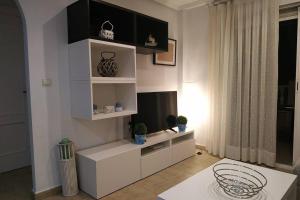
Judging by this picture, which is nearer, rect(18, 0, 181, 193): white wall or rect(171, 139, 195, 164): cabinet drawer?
rect(18, 0, 181, 193): white wall

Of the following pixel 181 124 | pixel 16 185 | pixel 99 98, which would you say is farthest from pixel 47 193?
pixel 181 124

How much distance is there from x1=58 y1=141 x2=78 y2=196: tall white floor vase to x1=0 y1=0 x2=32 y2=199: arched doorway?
792 mm

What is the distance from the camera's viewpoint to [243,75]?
123 inches

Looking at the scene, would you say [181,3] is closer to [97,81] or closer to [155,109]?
[155,109]

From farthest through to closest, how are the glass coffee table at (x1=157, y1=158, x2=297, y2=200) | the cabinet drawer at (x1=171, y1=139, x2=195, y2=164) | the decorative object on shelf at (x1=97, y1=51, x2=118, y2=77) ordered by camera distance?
the cabinet drawer at (x1=171, y1=139, x2=195, y2=164) < the decorative object on shelf at (x1=97, y1=51, x2=118, y2=77) < the glass coffee table at (x1=157, y1=158, x2=297, y2=200)

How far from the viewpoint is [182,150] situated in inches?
130

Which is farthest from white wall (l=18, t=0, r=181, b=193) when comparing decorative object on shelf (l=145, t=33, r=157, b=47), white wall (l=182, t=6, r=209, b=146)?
white wall (l=182, t=6, r=209, b=146)

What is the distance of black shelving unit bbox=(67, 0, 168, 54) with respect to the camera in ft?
7.18

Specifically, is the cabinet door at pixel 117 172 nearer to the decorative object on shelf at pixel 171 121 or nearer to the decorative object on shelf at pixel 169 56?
the decorative object on shelf at pixel 171 121

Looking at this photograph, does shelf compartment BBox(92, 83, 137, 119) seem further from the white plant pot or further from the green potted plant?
the green potted plant

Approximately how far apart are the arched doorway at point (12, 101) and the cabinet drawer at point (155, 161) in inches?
59.2

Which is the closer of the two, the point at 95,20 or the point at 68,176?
the point at 68,176

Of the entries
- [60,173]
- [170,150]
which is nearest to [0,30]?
[60,173]

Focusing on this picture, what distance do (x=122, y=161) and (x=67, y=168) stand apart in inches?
23.3
